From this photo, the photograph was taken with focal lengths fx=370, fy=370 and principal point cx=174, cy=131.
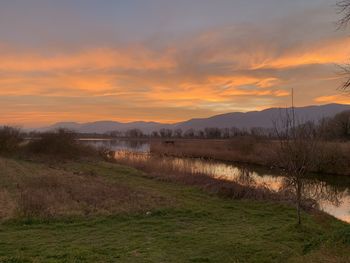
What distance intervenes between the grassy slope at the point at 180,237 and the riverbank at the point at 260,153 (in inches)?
678

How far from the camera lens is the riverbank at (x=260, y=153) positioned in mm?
34812

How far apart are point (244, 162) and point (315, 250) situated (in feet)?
125

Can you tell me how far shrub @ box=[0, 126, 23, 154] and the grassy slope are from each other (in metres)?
37.8

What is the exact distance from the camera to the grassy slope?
A: 8.28 meters

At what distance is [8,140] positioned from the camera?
47.5m

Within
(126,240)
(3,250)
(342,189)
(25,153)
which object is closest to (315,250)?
(126,240)

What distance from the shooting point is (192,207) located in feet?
50.4

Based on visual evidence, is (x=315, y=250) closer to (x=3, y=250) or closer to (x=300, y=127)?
(x=300, y=127)

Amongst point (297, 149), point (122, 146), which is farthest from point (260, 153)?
point (122, 146)

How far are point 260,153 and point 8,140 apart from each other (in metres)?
32.1

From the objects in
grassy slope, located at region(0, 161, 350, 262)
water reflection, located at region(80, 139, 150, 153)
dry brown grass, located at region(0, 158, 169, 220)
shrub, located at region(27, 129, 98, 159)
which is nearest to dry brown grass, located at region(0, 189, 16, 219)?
dry brown grass, located at region(0, 158, 169, 220)

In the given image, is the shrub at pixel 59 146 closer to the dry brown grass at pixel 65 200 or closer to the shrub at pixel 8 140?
the shrub at pixel 8 140

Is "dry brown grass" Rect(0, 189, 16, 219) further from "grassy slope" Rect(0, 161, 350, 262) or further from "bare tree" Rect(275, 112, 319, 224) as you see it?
"bare tree" Rect(275, 112, 319, 224)

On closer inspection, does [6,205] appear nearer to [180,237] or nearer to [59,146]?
[180,237]
